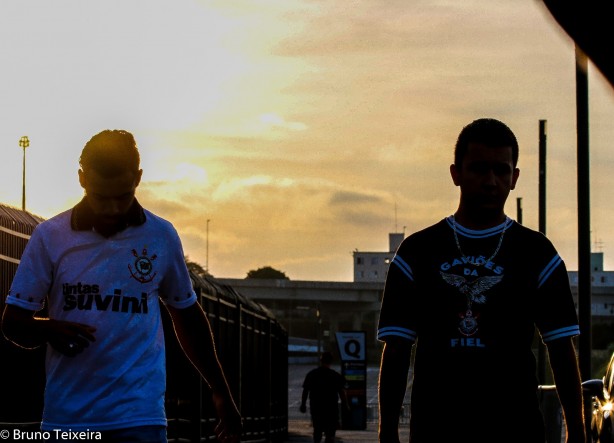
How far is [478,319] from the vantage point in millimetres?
4574

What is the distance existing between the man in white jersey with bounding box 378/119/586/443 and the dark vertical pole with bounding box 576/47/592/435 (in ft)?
51.8

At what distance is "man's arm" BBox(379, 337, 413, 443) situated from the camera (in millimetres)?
4645

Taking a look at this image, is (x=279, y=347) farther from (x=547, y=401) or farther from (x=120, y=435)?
(x=120, y=435)

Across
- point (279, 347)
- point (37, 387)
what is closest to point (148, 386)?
point (37, 387)

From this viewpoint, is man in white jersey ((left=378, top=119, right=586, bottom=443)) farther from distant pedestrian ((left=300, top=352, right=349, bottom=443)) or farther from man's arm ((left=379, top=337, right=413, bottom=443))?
distant pedestrian ((left=300, top=352, right=349, bottom=443))

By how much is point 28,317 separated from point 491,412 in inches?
59.8

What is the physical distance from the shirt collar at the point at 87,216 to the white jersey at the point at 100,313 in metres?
0.02

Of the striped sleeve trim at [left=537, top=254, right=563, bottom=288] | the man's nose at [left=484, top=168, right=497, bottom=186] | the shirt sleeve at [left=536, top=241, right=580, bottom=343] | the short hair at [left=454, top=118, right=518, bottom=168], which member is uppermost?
the short hair at [left=454, top=118, right=518, bottom=168]

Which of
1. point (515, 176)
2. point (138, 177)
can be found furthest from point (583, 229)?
point (138, 177)

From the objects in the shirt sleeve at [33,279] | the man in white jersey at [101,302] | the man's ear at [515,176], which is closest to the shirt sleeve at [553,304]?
the man's ear at [515,176]

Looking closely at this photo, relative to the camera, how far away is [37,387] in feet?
32.9

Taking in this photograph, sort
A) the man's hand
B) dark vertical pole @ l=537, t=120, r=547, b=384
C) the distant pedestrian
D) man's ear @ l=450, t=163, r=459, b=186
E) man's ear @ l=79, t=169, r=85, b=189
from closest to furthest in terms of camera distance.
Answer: the man's hand → man's ear @ l=79, t=169, r=85, b=189 → man's ear @ l=450, t=163, r=459, b=186 → the distant pedestrian → dark vertical pole @ l=537, t=120, r=547, b=384

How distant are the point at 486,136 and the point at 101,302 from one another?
4.63 feet

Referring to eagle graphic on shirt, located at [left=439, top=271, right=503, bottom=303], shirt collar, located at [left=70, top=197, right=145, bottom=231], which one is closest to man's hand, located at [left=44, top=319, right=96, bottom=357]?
shirt collar, located at [left=70, top=197, right=145, bottom=231]
